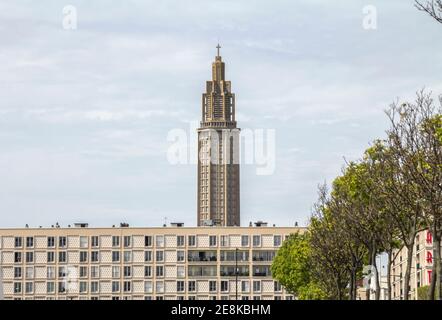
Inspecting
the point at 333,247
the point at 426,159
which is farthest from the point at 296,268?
the point at 426,159

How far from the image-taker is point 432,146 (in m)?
51.8

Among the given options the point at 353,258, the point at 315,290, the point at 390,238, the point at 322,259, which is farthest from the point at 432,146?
the point at 315,290

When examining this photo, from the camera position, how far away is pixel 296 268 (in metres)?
119

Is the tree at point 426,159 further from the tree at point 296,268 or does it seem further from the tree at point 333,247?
the tree at point 296,268

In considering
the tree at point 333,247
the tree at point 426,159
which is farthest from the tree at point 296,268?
the tree at point 426,159

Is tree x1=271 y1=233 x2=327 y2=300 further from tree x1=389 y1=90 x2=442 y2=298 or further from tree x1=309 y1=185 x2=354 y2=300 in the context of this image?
tree x1=389 y1=90 x2=442 y2=298

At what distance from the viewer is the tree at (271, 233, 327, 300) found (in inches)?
4355

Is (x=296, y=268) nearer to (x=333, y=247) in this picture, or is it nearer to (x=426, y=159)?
(x=333, y=247)

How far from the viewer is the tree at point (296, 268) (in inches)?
4355

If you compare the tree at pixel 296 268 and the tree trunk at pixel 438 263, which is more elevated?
the tree at pixel 296 268

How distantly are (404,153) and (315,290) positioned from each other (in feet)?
156
